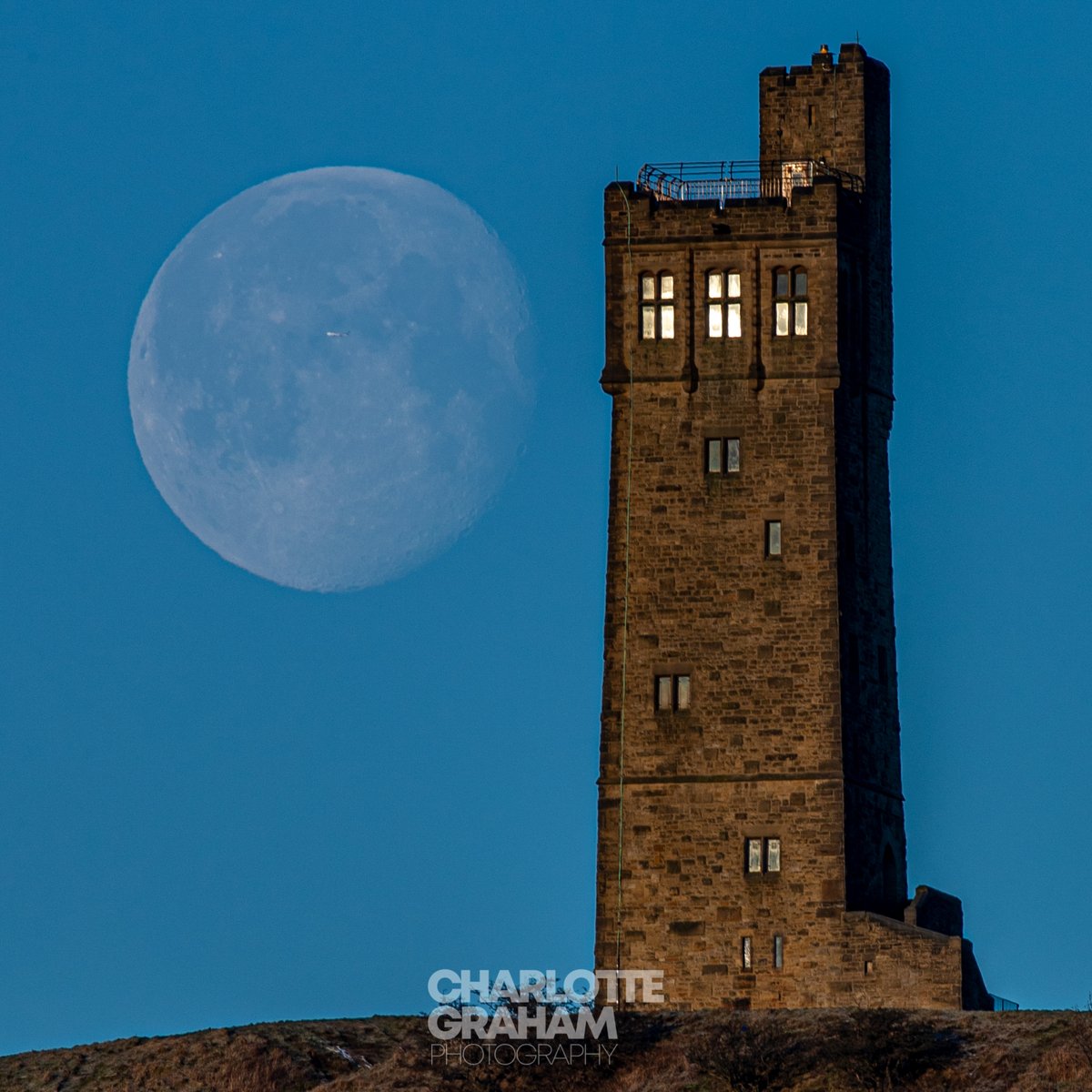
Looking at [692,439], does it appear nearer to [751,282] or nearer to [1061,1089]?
[751,282]

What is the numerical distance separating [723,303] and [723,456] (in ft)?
11.9

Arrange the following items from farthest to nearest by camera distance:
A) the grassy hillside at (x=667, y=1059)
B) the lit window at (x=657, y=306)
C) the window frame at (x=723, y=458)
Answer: the lit window at (x=657, y=306) → the window frame at (x=723, y=458) → the grassy hillside at (x=667, y=1059)

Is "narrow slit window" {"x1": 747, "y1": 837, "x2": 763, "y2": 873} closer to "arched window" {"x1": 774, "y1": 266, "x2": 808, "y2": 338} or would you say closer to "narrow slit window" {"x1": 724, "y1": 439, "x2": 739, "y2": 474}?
"narrow slit window" {"x1": 724, "y1": 439, "x2": 739, "y2": 474}

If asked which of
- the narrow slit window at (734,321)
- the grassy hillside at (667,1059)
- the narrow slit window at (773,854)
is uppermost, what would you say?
the narrow slit window at (734,321)

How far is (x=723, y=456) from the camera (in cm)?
9569

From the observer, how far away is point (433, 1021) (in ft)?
295

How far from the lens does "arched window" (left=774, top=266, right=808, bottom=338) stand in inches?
3797

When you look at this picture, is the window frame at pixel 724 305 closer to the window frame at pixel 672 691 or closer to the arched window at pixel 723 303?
the arched window at pixel 723 303

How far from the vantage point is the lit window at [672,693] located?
94500 mm

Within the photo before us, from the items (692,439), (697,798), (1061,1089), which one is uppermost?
(692,439)

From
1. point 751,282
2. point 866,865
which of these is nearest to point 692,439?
point 751,282

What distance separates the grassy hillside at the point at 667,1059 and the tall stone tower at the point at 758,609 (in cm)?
329

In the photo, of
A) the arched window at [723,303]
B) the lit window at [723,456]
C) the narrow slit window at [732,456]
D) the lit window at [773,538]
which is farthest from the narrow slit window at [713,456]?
the arched window at [723,303]

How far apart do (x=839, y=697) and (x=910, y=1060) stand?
12.0 m
